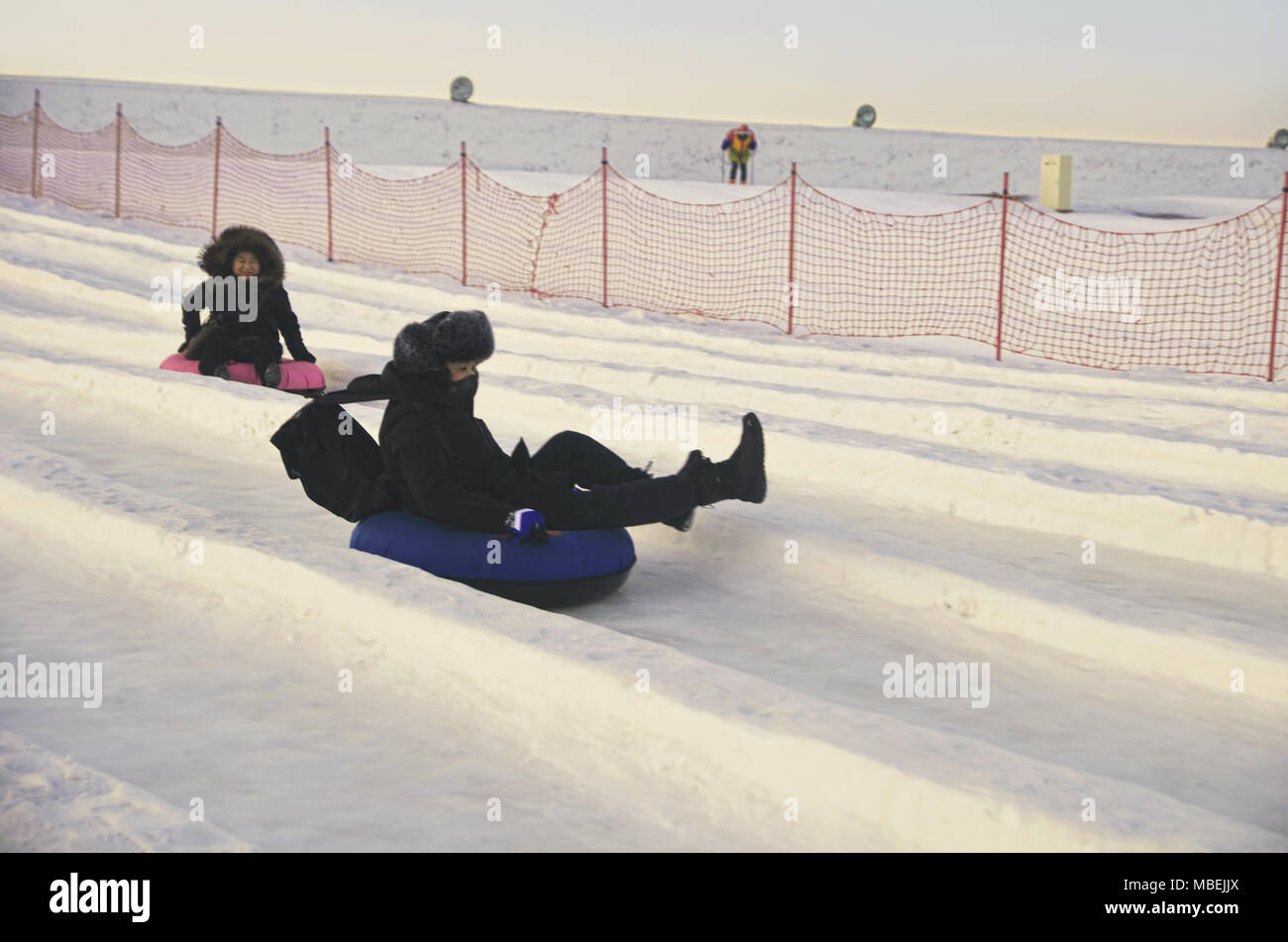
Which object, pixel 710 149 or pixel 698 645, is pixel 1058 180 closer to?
pixel 710 149

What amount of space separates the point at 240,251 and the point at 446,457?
13.5ft

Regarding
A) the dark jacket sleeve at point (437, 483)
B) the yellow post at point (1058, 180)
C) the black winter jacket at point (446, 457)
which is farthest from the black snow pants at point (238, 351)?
the yellow post at point (1058, 180)

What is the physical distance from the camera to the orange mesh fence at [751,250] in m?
13.4

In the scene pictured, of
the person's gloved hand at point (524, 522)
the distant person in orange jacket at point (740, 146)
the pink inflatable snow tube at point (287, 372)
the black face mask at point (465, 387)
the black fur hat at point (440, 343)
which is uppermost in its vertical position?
the distant person in orange jacket at point (740, 146)

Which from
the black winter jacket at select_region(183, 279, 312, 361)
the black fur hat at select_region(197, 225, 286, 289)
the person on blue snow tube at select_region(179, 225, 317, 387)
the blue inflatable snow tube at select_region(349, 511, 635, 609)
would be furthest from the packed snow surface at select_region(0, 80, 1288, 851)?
the black fur hat at select_region(197, 225, 286, 289)

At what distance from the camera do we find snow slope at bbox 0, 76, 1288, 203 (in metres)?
23.4

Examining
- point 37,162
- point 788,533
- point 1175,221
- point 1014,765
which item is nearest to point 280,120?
point 37,162

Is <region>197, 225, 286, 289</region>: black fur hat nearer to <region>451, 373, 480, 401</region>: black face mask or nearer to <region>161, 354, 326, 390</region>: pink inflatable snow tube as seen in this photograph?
<region>161, 354, 326, 390</region>: pink inflatable snow tube

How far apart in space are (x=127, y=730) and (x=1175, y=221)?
19711mm

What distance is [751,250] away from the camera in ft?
57.8

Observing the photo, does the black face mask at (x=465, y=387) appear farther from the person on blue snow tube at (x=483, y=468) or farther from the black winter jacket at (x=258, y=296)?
the black winter jacket at (x=258, y=296)

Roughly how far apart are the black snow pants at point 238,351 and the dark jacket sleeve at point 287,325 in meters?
0.09

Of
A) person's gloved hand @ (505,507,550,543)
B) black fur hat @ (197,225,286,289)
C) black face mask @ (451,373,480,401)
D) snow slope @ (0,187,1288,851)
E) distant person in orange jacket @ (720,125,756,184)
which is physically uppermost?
distant person in orange jacket @ (720,125,756,184)

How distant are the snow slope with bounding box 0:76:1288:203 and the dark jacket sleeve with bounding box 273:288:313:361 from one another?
15718 millimetres
